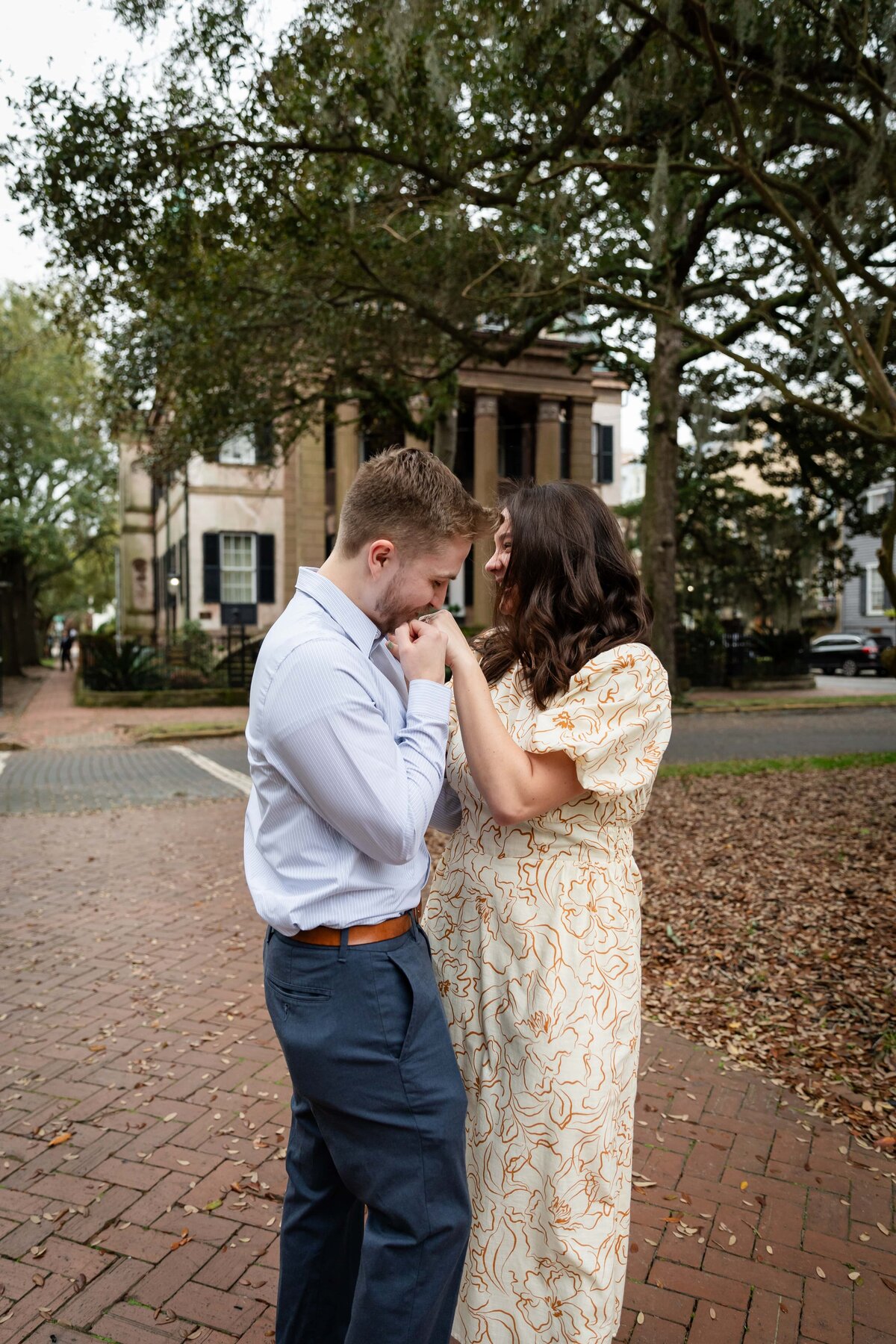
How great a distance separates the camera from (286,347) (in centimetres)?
1401

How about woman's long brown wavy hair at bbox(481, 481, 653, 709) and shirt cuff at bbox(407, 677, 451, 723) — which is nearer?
shirt cuff at bbox(407, 677, 451, 723)

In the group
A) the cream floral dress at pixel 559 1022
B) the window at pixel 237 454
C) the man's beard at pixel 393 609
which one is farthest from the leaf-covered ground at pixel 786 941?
the window at pixel 237 454

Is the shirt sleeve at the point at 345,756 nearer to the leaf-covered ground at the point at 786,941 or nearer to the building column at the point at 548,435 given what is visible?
the leaf-covered ground at the point at 786,941

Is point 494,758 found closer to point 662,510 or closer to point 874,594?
point 662,510

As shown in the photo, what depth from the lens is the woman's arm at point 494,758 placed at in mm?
1884

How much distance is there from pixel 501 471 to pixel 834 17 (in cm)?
2522

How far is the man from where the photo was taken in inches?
65.2

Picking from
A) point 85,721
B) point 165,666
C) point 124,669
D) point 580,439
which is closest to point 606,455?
point 580,439

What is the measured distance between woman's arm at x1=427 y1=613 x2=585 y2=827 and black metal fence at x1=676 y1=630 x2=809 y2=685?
24.6m

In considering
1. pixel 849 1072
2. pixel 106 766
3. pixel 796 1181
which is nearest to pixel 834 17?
pixel 849 1072

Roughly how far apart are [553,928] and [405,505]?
0.90 meters

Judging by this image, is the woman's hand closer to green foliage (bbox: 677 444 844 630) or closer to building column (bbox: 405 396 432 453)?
building column (bbox: 405 396 432 453)

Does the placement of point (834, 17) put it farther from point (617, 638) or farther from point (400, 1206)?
point (400, 1206)

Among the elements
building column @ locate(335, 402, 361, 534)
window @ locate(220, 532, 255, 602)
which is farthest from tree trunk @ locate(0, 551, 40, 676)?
building column @ locate(335, 402, 361, 534)
